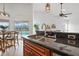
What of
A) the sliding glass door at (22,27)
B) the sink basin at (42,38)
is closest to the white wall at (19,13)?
the sliding glass door at (22,27)

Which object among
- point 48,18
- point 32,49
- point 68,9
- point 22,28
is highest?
point 68,9

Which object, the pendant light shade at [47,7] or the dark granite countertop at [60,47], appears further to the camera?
the pendant light shade at [47,7]

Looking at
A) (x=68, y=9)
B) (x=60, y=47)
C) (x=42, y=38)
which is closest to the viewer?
(x=60, y=47)

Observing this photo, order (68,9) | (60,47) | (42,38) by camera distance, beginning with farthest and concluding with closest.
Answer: (42,38)
(68,9)
(60,47)

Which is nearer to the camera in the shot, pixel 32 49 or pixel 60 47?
pixel 60 47

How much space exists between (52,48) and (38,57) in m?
0.31

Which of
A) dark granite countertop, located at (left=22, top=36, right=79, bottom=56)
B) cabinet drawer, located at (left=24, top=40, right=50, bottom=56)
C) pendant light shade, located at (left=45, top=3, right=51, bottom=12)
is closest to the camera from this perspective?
dark granite countertop, located at (left=22, top=36, right=79, bottom=56)

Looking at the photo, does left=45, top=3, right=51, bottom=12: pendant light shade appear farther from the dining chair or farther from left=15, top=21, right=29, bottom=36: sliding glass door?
the dining chair

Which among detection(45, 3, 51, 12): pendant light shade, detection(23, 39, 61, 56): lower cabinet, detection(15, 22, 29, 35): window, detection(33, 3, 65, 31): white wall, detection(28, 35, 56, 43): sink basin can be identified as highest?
detection(45, 3, 51, 12): pendant light shade

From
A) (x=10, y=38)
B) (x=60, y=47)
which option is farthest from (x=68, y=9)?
(x=10, y=38)

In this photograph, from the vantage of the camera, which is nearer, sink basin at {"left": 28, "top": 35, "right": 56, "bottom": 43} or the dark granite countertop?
the dark granite countertop

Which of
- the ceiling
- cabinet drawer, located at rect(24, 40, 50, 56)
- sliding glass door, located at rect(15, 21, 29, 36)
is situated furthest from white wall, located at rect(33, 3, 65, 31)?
cabinet drawer, located at rect(24, 40, 50, 56)

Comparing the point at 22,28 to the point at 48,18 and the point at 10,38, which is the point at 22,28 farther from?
the point at 48,18

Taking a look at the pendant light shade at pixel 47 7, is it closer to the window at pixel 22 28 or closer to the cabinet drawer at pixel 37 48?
the window at pixel 22 28
